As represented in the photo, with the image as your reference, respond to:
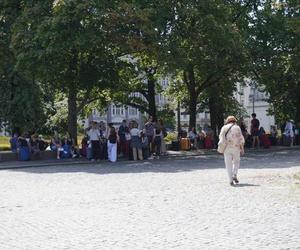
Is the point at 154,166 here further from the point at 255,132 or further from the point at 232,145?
the point at 255,132

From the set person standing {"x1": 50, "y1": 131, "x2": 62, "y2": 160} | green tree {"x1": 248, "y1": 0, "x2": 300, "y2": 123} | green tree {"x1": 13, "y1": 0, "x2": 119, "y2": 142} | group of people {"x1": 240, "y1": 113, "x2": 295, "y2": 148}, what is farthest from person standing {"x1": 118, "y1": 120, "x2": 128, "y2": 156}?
group of people {"x1": 240, "y1": 113, "x2": 295, "y2": 148}

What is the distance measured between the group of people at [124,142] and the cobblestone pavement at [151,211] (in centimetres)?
651

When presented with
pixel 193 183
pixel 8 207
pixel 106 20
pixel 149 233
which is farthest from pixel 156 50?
pixel 149 233

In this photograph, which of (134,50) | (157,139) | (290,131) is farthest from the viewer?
(290,131)

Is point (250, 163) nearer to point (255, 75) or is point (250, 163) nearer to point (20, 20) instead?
point (20, 20)

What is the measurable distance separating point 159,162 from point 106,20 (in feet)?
20.6

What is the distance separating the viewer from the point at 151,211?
11602mm

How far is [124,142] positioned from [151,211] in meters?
16.1

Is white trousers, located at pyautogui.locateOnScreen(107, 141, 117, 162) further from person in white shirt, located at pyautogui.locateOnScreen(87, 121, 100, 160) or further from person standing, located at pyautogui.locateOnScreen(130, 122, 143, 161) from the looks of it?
person standing, located at pyautogui.locateOnScreen(130, 122, 143, 161)

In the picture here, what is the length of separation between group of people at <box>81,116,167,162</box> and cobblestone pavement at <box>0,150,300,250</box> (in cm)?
651

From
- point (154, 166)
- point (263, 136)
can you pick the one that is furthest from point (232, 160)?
point (263, 136)

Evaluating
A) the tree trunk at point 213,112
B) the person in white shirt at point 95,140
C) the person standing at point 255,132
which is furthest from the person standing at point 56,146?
the tree trunk at point 213,112

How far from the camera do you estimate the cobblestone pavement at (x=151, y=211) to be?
8.91m

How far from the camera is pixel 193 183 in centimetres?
1630
